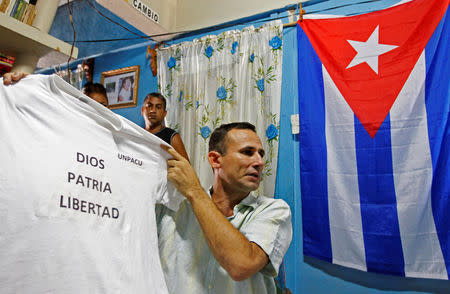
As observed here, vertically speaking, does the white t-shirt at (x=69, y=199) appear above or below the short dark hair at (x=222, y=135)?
below

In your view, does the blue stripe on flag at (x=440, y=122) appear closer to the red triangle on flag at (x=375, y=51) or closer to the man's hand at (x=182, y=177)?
the red triangle on flag at (x=375, y=51)

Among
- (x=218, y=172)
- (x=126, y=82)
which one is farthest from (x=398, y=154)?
(x=126, y=82)

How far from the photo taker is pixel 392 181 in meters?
1.42

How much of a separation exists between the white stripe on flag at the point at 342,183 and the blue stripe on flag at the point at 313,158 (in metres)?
0.03

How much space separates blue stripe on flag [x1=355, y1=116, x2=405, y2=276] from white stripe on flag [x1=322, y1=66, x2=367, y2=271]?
0.03m

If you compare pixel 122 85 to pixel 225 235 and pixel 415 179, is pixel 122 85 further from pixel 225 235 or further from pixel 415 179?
pixel 415 179

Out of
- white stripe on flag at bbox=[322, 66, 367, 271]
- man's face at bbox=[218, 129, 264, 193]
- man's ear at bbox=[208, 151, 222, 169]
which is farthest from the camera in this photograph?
white stripe on flag at bbox=[322, 66, 367, 271]

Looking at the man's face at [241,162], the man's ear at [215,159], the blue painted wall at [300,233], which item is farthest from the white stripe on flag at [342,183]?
the man's ear at [215,159]

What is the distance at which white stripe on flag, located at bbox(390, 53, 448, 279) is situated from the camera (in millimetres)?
1318

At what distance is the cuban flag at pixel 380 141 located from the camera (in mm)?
1344

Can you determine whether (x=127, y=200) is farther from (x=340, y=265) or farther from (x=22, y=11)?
(x=340, y=265)

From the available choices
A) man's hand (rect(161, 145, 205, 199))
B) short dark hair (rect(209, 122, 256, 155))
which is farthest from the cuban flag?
man's hand (rect(161, 145, 205, 199))

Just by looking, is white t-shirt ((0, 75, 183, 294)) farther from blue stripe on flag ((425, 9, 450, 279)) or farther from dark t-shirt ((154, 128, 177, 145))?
blue stripe on flag ((425, 9, 450, 279))

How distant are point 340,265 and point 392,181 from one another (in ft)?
1.75
